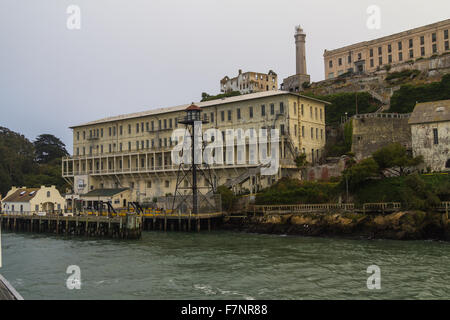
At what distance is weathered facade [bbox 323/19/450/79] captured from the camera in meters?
77.9

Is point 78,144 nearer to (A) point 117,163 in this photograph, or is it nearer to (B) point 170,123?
(A) point 117,163

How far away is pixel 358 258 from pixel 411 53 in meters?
66.6

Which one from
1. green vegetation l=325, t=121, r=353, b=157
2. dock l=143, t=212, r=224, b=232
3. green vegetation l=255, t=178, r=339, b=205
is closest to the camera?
green vegetation l=255, t=178, r=339, b=205

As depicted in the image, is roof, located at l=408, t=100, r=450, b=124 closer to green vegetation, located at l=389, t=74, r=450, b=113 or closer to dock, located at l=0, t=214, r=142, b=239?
green vegetation, located at l=389, t=74, r=450, b=113

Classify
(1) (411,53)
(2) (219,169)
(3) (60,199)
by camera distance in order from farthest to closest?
(1) (411,53), (3) (60,199), (2) (219,169)

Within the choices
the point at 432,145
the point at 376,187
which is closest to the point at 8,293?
the point at 376,187

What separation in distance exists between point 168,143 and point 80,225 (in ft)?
68.2

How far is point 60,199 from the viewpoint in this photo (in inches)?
2397

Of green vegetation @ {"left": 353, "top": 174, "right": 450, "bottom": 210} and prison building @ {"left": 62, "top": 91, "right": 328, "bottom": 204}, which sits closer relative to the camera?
green vegetation @ {"left": 353, "top": 174, "right": 450, "bottom": 210}

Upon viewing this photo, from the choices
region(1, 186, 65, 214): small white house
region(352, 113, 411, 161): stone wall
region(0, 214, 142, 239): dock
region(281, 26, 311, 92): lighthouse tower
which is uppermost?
region(281, 26, 311, 92): lighthouse tower

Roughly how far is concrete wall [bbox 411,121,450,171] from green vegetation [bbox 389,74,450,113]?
2132cm

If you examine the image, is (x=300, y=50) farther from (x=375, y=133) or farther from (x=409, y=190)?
(x=409, y=190)

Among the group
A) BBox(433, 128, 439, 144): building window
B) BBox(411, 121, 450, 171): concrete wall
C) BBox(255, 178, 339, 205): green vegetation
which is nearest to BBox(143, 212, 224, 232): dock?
BBox(255, 178, 339, 205): green vegetation
